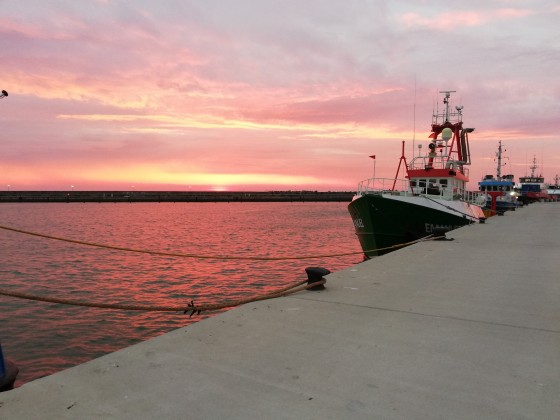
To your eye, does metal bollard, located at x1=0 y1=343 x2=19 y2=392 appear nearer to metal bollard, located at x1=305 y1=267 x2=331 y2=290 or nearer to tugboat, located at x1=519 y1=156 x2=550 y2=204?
metal bollard, located at x1=305 y1=267 x2=331 y2=290

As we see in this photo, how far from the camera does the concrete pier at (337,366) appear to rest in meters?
2.86

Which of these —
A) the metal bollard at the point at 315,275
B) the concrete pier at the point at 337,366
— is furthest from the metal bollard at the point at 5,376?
the metal bollard at the point at 315,275

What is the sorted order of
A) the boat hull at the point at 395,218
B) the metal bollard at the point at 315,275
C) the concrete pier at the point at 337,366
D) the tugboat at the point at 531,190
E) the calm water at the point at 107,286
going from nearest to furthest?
the concrete pier at the point at 337,366
the metal bollard at the point at 315,275
the calm water at the point at 107,286
the boat hull at the point at 395,218
the tugboat at the point at 531,190

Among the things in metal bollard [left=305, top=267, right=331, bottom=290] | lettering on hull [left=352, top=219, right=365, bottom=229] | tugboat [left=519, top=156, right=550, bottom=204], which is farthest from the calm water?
tugboat [left=519, top=156, right=550, bottom=204]

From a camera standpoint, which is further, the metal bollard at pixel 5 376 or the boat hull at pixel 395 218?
the boat hull at pixel 395 218

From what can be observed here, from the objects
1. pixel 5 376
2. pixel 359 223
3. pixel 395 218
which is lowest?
pixel 5 376

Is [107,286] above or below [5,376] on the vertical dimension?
below

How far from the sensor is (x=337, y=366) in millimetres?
3568

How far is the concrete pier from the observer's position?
2.86 metres

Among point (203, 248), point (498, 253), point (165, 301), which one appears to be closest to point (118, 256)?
point (203, 248)

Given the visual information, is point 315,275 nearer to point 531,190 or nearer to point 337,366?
point 337,366

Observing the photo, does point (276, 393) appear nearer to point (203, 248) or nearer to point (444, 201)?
point (444, 201)

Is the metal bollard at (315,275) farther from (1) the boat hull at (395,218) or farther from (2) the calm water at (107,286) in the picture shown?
(1) the boat hull at (395,218)

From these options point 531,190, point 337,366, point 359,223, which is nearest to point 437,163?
point 359,223
